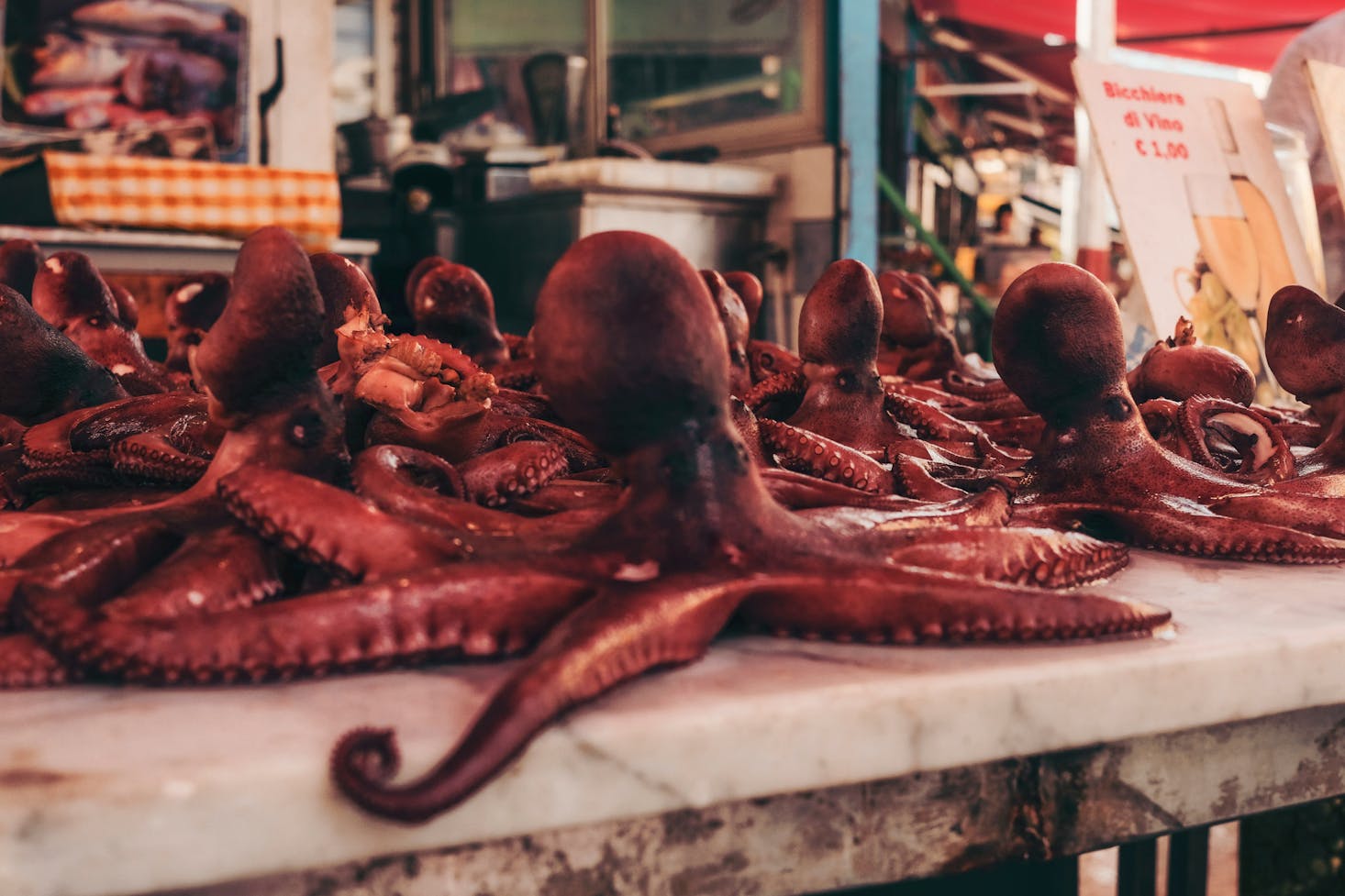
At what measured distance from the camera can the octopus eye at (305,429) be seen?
104 centimetres

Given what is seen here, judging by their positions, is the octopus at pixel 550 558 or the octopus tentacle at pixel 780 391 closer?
the octopus at pixel 550 558

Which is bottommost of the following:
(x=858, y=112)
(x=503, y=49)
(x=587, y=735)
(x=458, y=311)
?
(x=587, y=735)

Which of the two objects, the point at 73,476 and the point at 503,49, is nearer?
the point at 73,476

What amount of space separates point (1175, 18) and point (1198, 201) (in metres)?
7.67

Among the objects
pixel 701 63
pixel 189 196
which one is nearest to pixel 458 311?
pixel 189 196

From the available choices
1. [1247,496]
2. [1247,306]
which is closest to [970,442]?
[1247,496]

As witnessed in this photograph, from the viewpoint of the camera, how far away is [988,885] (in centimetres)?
191

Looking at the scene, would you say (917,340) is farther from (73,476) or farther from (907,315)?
(73,476)

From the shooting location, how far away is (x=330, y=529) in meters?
0.92

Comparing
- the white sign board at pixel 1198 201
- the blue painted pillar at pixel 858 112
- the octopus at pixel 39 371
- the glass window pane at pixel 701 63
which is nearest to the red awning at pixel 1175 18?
the glass window pane at pixel 701 63

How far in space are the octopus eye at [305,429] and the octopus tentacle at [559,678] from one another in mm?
327

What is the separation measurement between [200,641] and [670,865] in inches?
13.9

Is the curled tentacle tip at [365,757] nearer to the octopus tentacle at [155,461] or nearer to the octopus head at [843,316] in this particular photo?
the octopus tentacle at [155,461]

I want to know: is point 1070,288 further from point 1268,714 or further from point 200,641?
point 200,641
